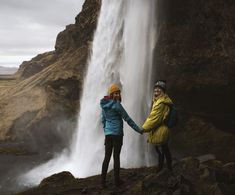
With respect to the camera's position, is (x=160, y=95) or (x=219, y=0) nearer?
(x=160, y=95)

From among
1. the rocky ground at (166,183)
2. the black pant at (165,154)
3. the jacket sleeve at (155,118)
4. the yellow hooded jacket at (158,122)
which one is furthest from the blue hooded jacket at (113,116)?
the rocky ground at (166,183)

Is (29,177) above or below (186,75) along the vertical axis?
below

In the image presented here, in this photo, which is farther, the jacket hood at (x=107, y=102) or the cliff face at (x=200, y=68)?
the cliff face at (x=200, y=68)

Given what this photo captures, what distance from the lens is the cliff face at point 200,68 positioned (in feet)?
76.2

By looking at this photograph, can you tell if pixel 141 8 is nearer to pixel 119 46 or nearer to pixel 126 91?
pixel 119 46

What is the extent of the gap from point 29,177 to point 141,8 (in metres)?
13.7

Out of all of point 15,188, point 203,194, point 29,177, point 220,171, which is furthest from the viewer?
point 29,177

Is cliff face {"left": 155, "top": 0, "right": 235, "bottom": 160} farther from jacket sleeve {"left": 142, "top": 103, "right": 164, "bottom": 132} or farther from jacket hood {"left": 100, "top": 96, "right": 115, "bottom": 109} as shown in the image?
jacket hood {"left": 100, "top": 96, "right": 115, "bottom": 109}

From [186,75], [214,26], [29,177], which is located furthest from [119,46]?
[29,177]

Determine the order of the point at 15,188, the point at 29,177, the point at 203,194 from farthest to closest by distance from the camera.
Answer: the point at 29,177 < the point at 15,188 < the point at 203,194

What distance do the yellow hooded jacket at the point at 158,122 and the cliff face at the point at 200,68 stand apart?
12950mm

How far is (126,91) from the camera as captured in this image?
26.5 metres

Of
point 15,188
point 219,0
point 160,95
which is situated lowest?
point 15,188

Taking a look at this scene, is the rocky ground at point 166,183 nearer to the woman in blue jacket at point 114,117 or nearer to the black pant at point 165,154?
the black pant at point 165,154
